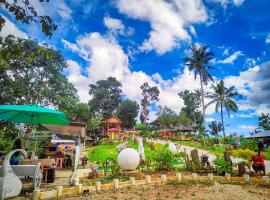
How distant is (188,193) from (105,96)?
54.4 meters

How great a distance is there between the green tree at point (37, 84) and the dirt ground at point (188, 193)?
2121 cm

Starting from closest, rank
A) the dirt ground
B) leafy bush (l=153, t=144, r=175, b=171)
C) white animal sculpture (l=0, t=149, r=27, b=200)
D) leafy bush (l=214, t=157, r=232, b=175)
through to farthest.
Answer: white animal sculpture (l=0, t=149, r=27, b=200), the dirt ground, leafy bush (l=214, t=157, r=232, b=175), leafy bush (l=153, t=144, r=175, b=171)

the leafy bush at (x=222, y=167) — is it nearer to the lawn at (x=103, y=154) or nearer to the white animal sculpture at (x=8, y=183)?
the lawn at (x=103, y=154)

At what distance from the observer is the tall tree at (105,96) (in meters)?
58.6

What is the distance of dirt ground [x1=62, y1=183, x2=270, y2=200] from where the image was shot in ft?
19.2

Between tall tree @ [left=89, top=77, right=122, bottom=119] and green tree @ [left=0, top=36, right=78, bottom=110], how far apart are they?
2411 cm

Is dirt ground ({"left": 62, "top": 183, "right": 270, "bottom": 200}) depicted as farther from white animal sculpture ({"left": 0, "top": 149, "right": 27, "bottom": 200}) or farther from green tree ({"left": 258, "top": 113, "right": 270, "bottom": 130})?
green tree ({"left": 258, "top": 113, "right": 270, "bottom": 130})

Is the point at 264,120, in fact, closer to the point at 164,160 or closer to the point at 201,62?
the point at 201,62

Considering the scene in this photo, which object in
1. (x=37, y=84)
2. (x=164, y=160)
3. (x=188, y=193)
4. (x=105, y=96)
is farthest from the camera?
(x=105, y=96)

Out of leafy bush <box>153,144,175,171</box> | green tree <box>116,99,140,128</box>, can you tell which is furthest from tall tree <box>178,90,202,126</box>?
leafy bush <box>153,144,175,171</box>

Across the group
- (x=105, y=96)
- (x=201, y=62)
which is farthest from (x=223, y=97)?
(x=105, y=96)

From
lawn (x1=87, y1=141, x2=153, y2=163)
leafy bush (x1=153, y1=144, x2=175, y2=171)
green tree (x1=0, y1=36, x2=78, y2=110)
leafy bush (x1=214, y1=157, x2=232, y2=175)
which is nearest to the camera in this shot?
leafy bush (x1=214, y1=157, x2=232, y2=175)

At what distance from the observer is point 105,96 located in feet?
196

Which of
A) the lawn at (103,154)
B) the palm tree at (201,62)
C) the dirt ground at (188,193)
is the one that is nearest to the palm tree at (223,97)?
the palm tree at (201,62)
